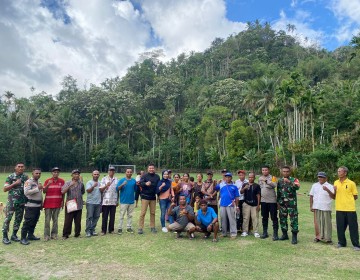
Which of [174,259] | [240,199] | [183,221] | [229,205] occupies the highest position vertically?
[240,199]

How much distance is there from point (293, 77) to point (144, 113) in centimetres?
3635

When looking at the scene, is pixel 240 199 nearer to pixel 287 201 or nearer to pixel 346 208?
pixel 287 201

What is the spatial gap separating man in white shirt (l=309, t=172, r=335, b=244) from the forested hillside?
20.8 meters

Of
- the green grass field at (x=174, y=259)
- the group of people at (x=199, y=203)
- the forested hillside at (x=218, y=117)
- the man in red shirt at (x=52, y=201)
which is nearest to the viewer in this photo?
the green grass field at (x=174, y=259)

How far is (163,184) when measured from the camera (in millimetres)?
8156

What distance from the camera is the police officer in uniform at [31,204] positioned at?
688cm

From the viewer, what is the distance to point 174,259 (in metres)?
5.87

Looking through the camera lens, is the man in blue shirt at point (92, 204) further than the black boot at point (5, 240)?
Yes

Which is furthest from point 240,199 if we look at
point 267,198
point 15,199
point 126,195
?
point 15,199

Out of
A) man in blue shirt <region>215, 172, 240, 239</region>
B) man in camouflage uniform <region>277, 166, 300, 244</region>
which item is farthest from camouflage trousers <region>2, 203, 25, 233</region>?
man in camouflage uniform <region>277, 166, 300, 244</region>

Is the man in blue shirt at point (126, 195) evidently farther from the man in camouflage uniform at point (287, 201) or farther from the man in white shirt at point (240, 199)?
the man in camouflage uniform at point (287, 201)

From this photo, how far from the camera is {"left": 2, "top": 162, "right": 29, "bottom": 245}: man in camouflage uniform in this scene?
22.4ft

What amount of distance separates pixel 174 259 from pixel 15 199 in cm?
372

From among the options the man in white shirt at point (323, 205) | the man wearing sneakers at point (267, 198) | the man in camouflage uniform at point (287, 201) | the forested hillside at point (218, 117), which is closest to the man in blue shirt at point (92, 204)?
the man wearing sneakers at point (267, 198)
